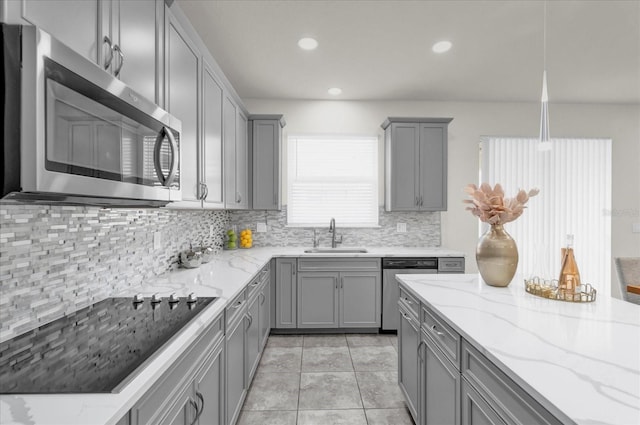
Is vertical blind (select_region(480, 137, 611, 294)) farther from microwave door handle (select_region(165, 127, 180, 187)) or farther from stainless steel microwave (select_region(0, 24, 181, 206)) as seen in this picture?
stainless steel microwave (select_region(0, 24, 181, 206))

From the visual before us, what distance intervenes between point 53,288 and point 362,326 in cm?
285

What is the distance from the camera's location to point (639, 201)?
421cm

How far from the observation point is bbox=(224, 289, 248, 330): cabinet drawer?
1712 millimetres

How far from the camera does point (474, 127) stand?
417cm

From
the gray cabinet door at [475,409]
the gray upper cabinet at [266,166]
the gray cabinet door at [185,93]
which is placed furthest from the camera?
the gray upper cabinet at [266,166]

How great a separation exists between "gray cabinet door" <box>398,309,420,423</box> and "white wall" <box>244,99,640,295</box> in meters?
2.24

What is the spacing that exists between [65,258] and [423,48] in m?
2.92

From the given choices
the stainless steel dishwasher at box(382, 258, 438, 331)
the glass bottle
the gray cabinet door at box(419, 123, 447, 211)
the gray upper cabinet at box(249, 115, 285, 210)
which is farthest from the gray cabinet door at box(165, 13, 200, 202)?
the gray cabinet door at box(419, 123, 447, 211)

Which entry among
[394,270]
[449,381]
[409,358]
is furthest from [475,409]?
[394,270]

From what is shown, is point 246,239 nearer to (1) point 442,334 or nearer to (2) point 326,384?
(2) point 326,384

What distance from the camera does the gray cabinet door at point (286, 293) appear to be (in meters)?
3.50

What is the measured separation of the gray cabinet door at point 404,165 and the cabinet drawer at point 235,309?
7.36ft

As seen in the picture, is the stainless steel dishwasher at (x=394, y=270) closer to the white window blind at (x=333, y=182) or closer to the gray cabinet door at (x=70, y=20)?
the white window blind at (x=333, y=182)

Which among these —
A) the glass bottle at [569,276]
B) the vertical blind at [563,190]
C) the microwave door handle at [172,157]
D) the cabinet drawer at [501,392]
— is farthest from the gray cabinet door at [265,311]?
the vertical blind at [563,190]
